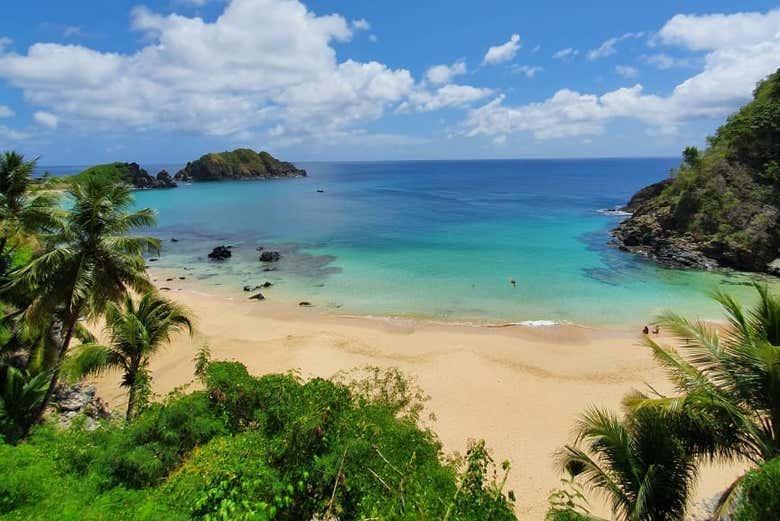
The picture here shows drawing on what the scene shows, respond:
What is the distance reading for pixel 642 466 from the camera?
6.53 metres

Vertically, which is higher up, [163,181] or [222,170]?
[222,170]

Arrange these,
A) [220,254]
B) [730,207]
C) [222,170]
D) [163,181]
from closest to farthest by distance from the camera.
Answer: [730,207], [220,254], [163,181], [222,170]

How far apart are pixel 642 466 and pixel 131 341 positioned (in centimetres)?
1272

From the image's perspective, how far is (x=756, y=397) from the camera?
252 inches

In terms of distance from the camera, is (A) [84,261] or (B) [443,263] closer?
(A) [84,261]

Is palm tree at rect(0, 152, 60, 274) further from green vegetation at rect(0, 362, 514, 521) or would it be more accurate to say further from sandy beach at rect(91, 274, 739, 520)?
sandy beach at rect(91, 274, 739, 520)

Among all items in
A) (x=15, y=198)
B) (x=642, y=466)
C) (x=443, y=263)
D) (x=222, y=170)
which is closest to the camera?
(x=642, y=466)

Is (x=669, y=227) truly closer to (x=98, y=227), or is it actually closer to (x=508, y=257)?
(x=508, y=257)

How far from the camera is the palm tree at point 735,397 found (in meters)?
6.22

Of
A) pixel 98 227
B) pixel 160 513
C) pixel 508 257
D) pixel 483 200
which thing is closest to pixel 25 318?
pixel 98 227

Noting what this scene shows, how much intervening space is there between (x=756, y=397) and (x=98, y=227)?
1538 cm

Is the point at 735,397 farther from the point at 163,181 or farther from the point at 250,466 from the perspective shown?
the point at 163,181

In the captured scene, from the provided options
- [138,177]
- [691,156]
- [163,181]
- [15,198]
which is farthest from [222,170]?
[15,198]

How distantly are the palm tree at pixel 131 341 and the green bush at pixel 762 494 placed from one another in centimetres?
1249
